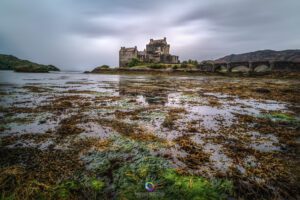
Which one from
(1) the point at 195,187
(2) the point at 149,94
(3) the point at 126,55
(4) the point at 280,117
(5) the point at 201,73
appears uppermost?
(3) the point at 126,55

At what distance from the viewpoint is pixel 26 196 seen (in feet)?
10.4

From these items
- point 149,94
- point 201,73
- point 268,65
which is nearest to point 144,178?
point 149,94

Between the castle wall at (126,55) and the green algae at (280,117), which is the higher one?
the castle wall at (126,55)

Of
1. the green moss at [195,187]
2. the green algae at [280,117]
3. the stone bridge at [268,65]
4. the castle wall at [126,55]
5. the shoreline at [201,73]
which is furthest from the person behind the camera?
the castle wall at [126,55]

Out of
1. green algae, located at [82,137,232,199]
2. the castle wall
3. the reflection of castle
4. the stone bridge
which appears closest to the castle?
the castle wall

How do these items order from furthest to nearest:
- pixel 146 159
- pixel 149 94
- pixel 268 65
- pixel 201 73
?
pixel 201 73, pixel 268 65, pixel 149 94, pixel 146 159

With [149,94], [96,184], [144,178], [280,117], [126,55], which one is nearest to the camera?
[96,184]

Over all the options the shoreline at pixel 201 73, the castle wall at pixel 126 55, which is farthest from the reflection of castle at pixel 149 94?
the castle wall at pixel 126 55

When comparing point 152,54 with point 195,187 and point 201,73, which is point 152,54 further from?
point 195,187

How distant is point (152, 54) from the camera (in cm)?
13225

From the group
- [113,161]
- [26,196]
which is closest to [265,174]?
[113,161]

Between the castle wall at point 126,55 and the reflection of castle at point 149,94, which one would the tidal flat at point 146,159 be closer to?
the reflection of castle at point 149,94

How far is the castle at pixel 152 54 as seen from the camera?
427 feet

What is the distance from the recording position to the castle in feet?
427
